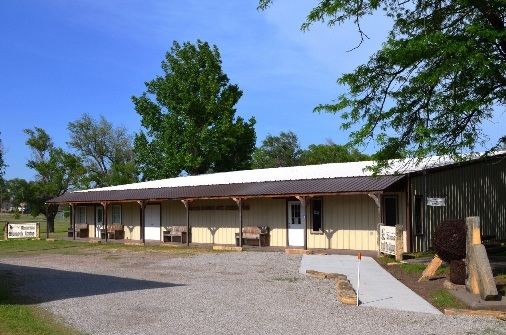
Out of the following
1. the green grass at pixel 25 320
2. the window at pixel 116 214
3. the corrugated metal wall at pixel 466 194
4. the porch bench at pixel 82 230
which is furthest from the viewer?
the porch bench at pixel 82 230

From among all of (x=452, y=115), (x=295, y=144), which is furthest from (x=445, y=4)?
(x=295, y=144)

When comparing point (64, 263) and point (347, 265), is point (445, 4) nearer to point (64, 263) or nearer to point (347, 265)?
point (347, 265)

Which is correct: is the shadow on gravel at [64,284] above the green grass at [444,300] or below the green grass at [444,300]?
below

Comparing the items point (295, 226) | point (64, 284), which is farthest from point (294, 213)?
point (64, 284)

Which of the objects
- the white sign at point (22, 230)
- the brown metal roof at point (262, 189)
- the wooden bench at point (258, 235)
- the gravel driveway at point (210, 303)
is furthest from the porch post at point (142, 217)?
the gravel driveway at point (210, 303)

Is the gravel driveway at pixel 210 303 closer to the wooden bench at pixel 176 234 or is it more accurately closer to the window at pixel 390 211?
the window at pixel 390 211

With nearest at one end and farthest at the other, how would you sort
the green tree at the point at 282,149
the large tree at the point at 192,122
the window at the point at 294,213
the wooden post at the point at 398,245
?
1. the wooden post at the point at 398,245
2. the window at the point at 294,213
3. the large tree at the point at 192,122
4. the green tree at the point at 282,149

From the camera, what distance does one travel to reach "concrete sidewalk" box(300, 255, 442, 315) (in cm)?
921

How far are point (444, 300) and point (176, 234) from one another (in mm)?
18070

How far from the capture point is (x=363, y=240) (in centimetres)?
1959

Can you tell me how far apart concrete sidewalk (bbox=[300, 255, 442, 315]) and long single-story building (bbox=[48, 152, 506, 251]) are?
2358 millimetres

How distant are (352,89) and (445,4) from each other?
301 cm

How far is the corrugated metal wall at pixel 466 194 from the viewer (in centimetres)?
1856

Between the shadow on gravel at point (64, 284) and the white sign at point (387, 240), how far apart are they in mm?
7791
